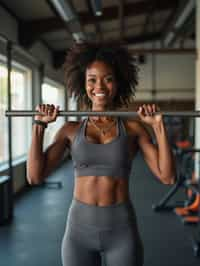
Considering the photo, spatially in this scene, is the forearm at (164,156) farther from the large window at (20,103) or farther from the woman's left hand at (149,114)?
the large window at (20,103)

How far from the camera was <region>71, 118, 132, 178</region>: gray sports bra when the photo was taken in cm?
108

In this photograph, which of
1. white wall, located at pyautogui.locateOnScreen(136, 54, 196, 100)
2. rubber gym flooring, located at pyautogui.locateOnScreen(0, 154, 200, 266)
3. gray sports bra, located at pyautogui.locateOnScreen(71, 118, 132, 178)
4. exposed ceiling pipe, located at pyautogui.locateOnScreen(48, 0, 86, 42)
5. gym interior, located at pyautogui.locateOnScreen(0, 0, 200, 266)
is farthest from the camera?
white wall, located at pyautogui.locateOnScreen(136, 54, 196, 100)

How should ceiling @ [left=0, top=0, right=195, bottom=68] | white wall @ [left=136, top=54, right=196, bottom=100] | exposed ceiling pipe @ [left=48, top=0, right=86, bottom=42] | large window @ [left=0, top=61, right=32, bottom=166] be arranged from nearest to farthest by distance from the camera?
exposed ceiling pipe @ [left=48, top=0, right=86, bottom=42]
ceiling @ [left=0, top=0, right=195, bottom=68]
large window @ [left=0, top=61, right=32, bottom=166]
white wall @ [left=136, top=54, right=196, bottom=100]

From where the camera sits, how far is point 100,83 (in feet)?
3.77

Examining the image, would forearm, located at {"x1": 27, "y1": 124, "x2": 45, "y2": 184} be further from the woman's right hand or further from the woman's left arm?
the woman's left arm

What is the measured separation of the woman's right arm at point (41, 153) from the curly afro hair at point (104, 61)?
0.20 metres

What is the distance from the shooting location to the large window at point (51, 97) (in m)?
6.44

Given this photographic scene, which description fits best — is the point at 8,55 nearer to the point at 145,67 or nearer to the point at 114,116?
the point at 114,116

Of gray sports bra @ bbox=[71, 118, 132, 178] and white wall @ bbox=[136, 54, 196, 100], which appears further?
white wall @ bbox=[136, 54, 196, 100]

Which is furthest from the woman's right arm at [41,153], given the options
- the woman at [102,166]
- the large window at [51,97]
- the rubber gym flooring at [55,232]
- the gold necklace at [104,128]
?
the large window at [51,97]

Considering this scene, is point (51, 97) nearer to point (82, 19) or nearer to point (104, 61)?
point (82, 19)

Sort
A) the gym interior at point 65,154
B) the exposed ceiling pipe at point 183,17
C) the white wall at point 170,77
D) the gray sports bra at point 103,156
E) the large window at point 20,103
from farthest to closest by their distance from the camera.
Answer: the white wall at point 170,77
the exposed ceiling pipe at point 183,17
the large window at point 20,103
the gym interior at point 65,154
the gray sports bra at point 103,156

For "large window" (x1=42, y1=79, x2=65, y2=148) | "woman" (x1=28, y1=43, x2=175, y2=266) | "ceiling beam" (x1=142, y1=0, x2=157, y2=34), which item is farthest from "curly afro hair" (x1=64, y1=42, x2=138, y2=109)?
"large window" (x1=42, y1=79, x2=65, y2=148)

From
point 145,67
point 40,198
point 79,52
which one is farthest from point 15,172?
point 145,67
